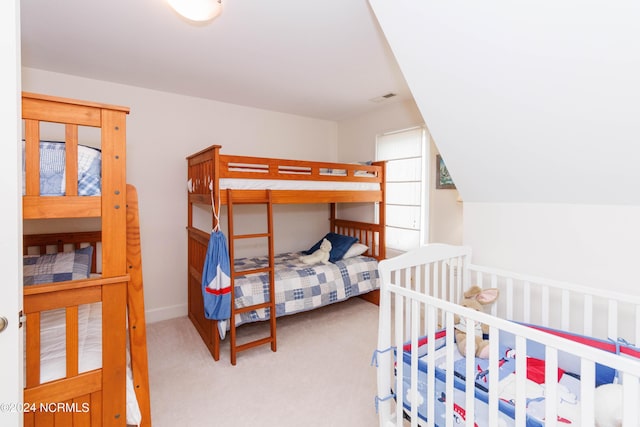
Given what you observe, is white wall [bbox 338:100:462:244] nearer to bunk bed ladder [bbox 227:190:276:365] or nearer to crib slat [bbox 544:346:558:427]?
bunk bed ladder [bbox 227:190:276:365]

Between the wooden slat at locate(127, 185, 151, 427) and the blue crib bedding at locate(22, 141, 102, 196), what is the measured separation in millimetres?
187

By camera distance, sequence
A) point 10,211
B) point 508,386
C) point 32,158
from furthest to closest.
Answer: point 508,386 → point 32,158 → point 10,211

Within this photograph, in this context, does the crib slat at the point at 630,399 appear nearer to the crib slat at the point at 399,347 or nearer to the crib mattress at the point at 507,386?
the crib mattress at the point at 507,386

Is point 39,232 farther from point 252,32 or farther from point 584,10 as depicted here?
point 584,10

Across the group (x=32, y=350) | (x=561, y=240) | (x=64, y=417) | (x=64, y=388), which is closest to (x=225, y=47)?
(x=32, y=350)

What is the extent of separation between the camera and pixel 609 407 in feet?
3.59

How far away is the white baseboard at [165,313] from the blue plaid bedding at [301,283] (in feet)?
2.55

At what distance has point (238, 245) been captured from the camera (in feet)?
11.9

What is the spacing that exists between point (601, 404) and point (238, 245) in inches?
126

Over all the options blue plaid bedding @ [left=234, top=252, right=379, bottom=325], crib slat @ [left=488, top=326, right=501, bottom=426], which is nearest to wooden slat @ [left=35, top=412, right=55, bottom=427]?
blue plaid bedding @ [left=234, top=252, right=379, bottom=325]

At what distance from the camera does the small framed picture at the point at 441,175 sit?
9.66 ft

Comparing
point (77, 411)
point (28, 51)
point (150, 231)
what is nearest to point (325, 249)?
point (150, 231)

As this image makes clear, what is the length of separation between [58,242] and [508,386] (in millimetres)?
3364

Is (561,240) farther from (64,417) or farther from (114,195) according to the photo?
(64,417)
